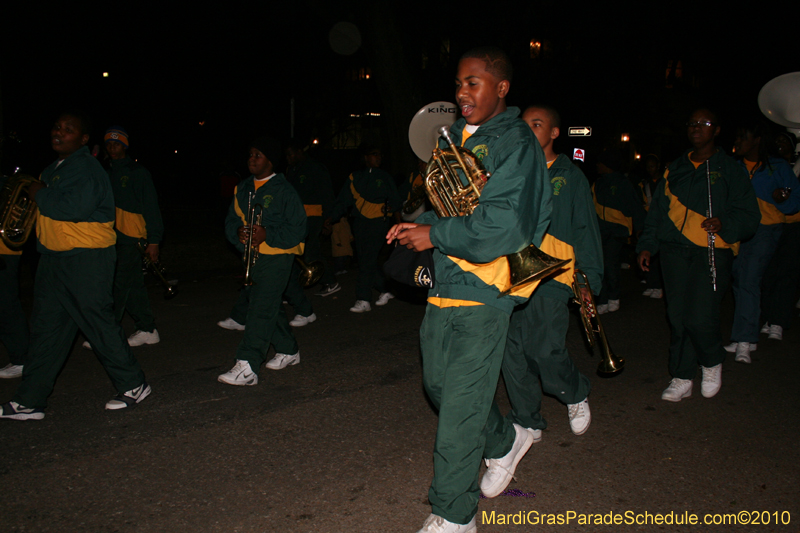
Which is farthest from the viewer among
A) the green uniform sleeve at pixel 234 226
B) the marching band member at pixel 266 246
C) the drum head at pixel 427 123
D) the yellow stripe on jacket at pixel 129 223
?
the drum head at pixel 427 123

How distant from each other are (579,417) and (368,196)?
4.77 meters

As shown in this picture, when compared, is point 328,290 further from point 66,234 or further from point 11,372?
point 66,234

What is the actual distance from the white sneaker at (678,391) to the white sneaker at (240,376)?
3.26 meters

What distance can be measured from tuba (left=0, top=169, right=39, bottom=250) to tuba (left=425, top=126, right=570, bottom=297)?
3491 mm

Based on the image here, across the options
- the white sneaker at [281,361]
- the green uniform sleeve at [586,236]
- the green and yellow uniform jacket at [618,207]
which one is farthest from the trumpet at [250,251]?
the green and yellow uniform jacket at [618,207]

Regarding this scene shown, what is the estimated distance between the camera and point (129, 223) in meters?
6.08

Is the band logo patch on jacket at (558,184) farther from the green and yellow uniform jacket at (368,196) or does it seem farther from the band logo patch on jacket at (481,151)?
the green and yellow uniform jacket at (368,196)

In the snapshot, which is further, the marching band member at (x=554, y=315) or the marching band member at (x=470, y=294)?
the marching band member at (x=554, y=315)

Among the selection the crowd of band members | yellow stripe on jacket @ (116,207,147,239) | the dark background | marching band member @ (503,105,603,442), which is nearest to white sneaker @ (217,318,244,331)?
the crowd of band members

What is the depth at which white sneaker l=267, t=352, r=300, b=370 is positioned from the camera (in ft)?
17.9

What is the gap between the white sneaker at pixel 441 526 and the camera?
285 cm

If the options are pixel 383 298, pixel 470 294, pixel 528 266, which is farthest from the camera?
pixel 383 298

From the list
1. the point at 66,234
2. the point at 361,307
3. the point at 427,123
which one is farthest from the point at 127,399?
the point at 427,123

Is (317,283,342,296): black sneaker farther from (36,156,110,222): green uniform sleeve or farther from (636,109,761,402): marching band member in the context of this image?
(636,109,761,402): marching band member
